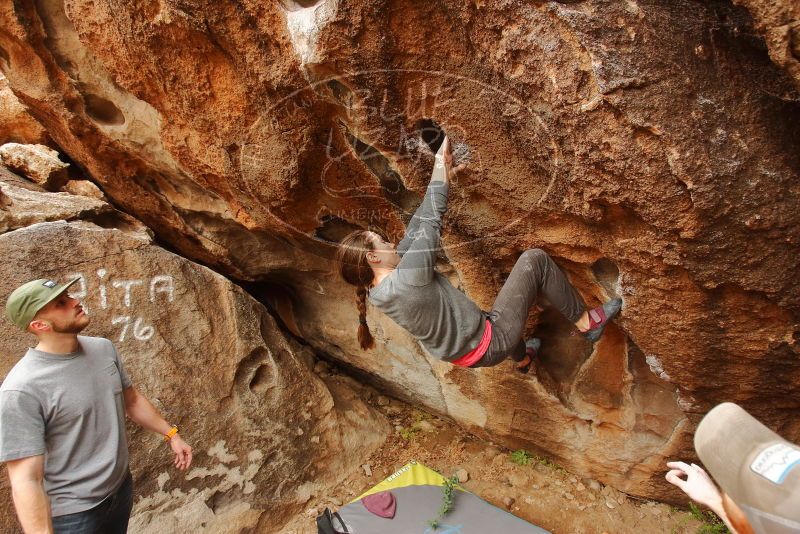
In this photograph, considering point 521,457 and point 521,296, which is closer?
point 521,296

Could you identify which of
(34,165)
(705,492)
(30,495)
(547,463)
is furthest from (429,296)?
(34,165)

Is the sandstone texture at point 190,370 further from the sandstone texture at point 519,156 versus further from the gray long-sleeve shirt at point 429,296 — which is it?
the gray long-sleeve shirt at point 429,296

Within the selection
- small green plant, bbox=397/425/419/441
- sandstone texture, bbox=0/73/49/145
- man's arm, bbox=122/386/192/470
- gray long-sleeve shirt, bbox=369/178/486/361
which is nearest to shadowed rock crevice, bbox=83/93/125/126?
sandstone texture, bbox=0/73/49/145

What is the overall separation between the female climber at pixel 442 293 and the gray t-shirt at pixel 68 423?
1.10 m

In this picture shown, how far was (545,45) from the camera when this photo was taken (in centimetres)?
175

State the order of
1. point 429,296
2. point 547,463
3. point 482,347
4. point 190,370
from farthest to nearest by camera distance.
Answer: point 547,463
point 190,370
point 482,347
point 429,296

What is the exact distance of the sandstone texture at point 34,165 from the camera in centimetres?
346

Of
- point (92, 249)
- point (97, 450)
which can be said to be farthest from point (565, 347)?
point (92, 249)

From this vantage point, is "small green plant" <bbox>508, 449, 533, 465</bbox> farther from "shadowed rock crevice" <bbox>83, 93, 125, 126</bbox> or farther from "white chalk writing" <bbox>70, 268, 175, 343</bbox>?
"shadowed rock crevice" <bbox>83, 93, 125, 126</bbox>

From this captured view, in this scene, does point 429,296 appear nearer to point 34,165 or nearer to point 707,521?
point 707,521

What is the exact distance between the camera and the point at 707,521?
2.88 metres

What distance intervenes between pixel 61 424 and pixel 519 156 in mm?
2051

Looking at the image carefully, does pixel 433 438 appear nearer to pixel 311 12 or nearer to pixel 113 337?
pixel 113 337

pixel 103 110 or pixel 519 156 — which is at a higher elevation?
pixel 103 110
